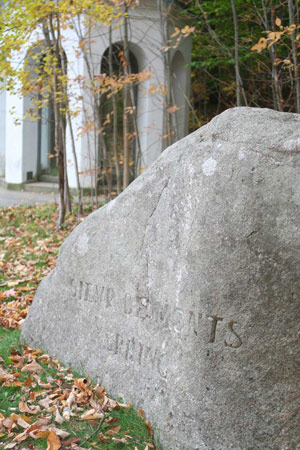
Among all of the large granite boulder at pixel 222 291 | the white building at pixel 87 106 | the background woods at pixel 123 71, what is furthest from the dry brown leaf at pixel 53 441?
the white building at pixel 87 106

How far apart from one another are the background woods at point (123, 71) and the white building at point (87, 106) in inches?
1.9

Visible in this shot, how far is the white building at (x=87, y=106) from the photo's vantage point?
11.8 m

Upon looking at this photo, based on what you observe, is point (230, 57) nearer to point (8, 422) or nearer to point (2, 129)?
point (8, 422)

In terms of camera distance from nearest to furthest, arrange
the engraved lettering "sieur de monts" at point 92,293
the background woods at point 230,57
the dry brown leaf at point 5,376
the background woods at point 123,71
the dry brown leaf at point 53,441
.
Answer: the dry brown leaf at point 53,441, the engraved lettering "sieur de monts" at point 92,293, the dry brown leaf at point 5,376, the background woods at point 123,71, the background woods at point 230,57

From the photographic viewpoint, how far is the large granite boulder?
255 centimetres

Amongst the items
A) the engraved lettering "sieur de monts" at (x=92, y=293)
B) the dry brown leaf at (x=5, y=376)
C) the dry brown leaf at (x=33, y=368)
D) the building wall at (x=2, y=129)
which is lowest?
the dry brown leaf at (x=5, y=376)

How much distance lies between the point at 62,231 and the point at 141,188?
5.42m

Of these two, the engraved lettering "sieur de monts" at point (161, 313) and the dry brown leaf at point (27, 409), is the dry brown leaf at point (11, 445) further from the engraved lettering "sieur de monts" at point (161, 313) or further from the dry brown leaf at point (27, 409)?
the engraved lettering "sieur de monts" at point (161, 313)

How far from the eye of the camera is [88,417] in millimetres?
3049

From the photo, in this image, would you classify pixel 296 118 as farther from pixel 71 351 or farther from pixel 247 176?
pixel 71 351

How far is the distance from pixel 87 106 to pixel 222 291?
955 centimetres

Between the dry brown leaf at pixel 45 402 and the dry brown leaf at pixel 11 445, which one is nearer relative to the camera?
the dry brown leaf at pixel 11 445

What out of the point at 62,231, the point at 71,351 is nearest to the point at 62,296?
the point at 71,351

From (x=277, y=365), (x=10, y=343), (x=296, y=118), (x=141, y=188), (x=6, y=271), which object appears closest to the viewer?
(x=277, y=365)
